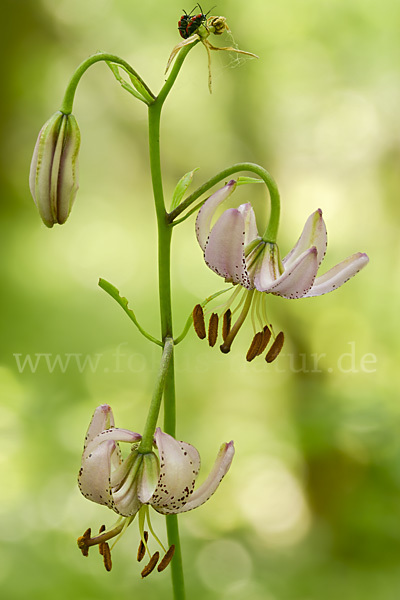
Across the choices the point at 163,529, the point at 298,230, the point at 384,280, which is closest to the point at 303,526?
the point at 163,529

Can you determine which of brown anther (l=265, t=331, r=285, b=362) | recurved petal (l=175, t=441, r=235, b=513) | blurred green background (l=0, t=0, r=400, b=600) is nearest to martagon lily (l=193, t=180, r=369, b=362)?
brown anther (l=265, t=331, r=285, b=362)

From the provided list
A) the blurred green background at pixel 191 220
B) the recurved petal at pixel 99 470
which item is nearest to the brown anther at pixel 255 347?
the recurved petal at pixel 99 470

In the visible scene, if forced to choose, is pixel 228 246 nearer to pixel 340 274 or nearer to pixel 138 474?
pixel 340 274

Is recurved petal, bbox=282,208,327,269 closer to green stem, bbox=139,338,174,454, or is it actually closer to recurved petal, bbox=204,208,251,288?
recurved petal, bbox=204,208,251,288

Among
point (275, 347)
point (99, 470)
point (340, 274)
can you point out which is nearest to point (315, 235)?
point (340, 274)

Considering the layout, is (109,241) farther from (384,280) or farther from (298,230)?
(384,280)

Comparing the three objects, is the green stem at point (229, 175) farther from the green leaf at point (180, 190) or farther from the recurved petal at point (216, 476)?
the recurved petal at point (216, 476)
